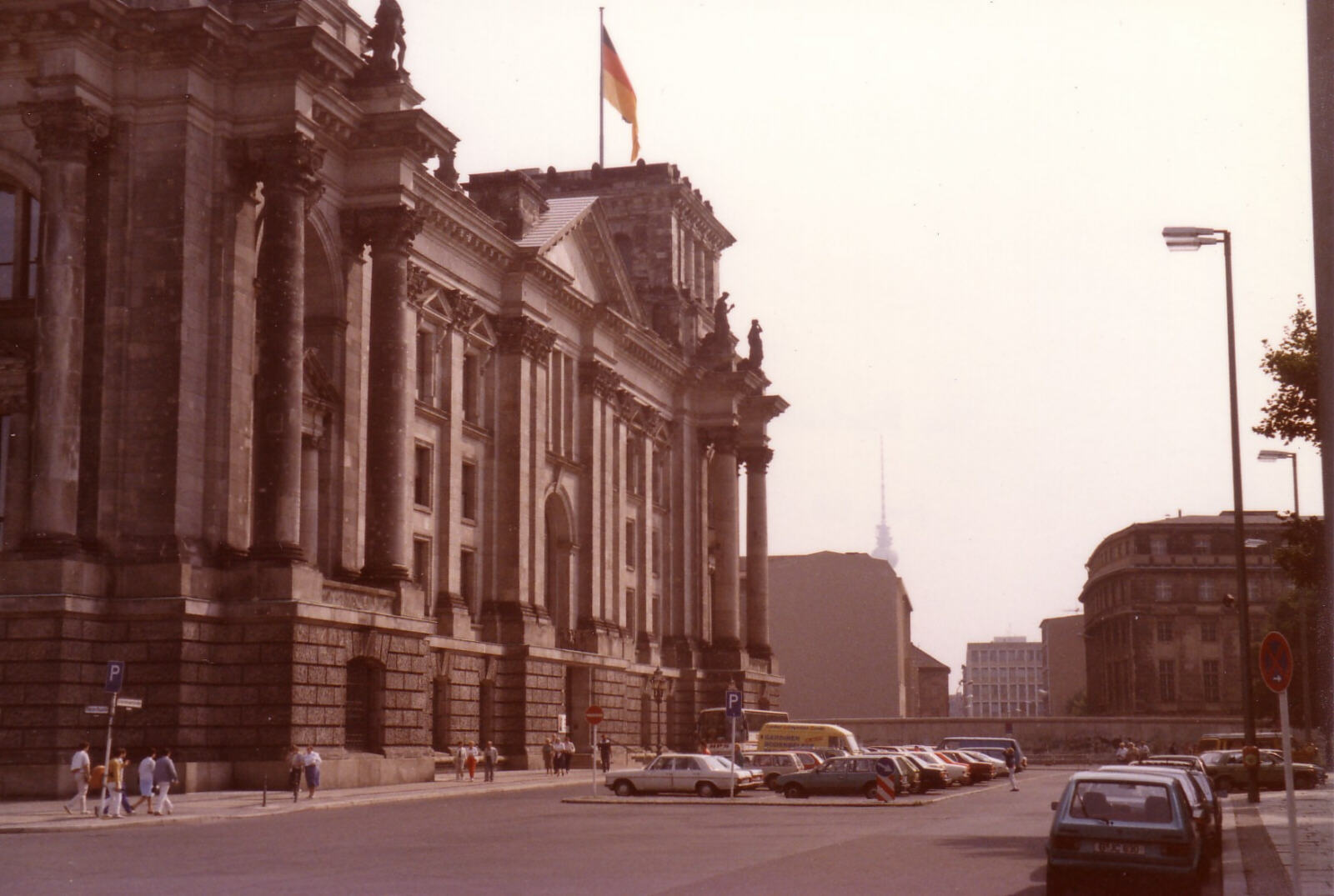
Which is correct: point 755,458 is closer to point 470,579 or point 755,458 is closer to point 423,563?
point 470,579

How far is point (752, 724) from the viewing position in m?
85.8

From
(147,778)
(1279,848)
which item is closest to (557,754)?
(147,778)

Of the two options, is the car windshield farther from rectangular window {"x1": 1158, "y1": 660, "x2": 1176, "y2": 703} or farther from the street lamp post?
rectangular window {"x1": 1158, "y1": 660, "x2": 1176, "y2": 703}

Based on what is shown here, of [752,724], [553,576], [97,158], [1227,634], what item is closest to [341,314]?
[97,158]

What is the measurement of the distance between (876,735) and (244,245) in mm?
71948

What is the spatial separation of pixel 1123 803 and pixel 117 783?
21.3 m

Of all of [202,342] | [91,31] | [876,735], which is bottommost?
[876,735]

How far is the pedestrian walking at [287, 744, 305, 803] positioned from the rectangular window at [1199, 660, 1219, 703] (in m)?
116

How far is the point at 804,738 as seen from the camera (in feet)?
217

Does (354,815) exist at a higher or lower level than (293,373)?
lower

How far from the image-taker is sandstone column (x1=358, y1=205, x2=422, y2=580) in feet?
157

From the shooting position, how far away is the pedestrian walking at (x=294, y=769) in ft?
125

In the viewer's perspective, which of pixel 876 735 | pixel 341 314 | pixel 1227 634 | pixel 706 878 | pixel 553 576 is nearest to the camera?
pixel 706 878

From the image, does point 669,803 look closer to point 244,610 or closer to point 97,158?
point 244,610
